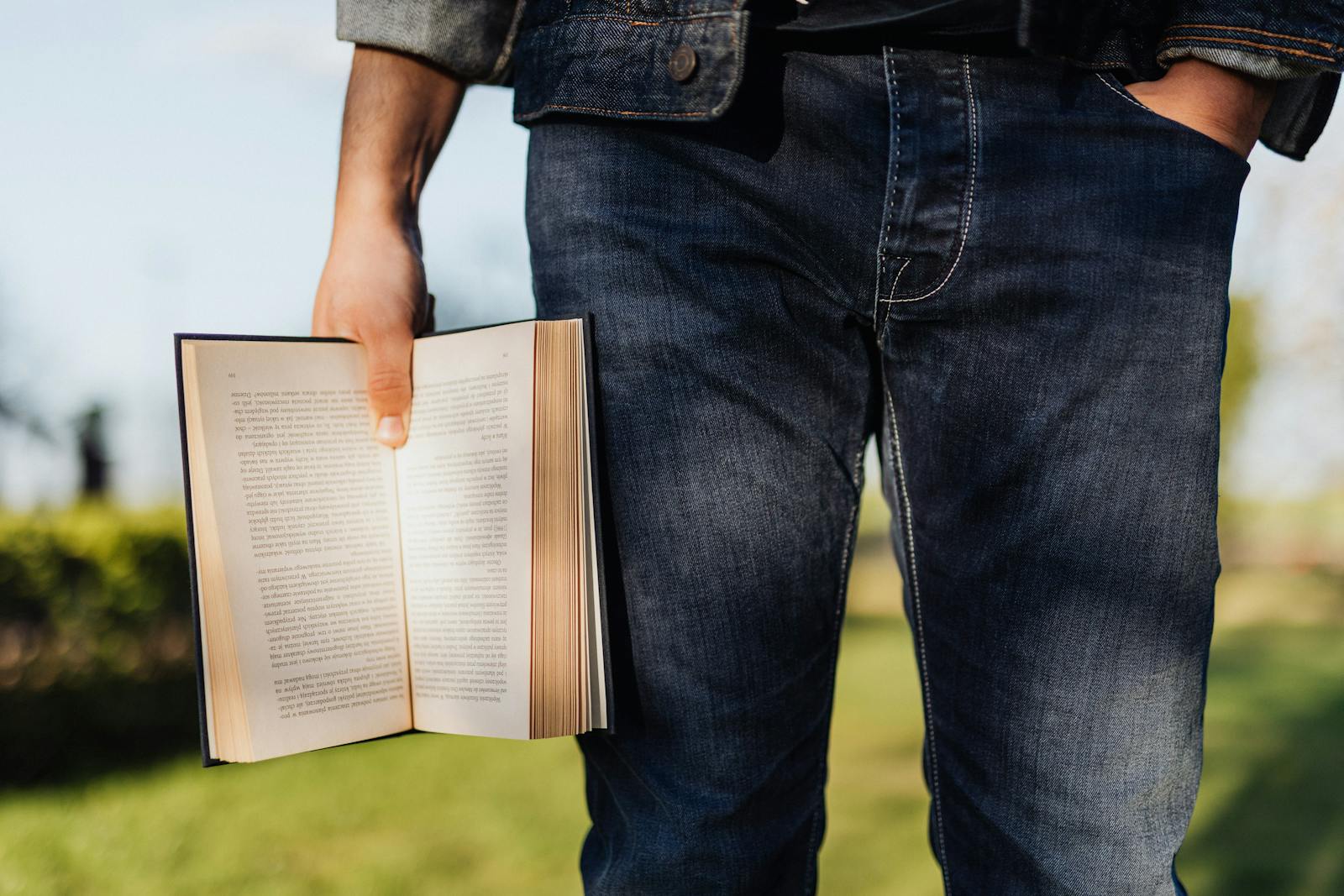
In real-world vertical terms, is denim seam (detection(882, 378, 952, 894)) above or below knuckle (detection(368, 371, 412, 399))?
below

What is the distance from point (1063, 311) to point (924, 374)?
0.13 m

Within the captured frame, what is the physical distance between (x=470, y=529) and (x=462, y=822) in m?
3.25

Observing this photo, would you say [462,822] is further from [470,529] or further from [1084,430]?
[1084,430]

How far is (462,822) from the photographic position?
3879 millimetres

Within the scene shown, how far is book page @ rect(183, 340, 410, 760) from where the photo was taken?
0.95 m

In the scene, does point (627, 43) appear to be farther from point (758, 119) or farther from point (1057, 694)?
point (1057, 694)

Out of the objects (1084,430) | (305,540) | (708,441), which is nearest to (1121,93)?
(1084,430)

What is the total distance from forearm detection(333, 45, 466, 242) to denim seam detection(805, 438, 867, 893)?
0.54 m

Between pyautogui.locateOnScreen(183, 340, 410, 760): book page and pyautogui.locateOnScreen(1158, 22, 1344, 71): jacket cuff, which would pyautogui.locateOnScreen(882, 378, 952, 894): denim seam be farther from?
pyautogui.locateOnScreen(183, 340, 410, 760): book page

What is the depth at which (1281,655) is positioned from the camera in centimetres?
845

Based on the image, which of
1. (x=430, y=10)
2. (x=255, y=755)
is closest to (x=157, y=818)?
(x=255, y=755)

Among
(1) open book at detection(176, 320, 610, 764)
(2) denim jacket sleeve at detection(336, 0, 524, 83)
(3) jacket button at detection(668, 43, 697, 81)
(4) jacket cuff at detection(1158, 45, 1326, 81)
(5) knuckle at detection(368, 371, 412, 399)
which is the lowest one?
(1) open book at detection(176, 320, 610, 764)

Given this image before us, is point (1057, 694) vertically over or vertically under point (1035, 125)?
under

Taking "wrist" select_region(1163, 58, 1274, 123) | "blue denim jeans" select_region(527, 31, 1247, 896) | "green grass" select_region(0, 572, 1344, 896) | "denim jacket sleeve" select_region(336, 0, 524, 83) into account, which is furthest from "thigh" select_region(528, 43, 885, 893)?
"green grass" select_region(0, 572, 1344, 896)
